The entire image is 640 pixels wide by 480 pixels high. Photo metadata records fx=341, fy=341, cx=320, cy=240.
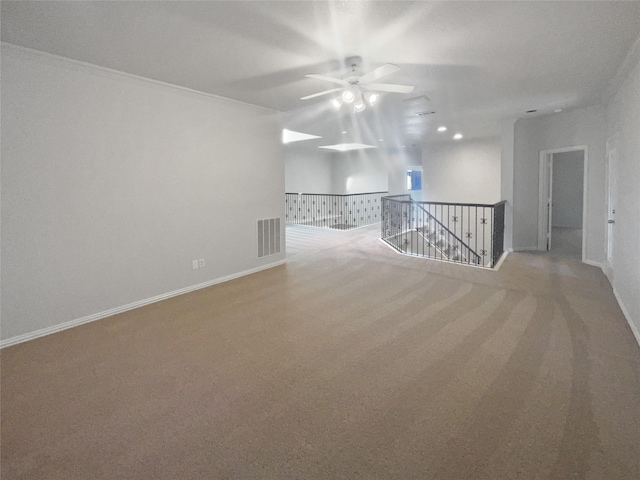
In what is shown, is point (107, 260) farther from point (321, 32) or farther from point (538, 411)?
point (538, 411)

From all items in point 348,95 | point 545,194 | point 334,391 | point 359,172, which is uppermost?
point 359,172

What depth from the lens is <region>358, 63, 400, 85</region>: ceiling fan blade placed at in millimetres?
3184

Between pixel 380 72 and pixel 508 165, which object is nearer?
pixel 380 72

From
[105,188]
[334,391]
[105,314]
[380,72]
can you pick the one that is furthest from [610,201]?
[105,314]

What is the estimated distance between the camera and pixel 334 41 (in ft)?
10.6

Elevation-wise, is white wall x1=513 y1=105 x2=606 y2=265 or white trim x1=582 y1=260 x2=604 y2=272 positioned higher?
white wall x1=513 y1=105 x2=606 y2=265

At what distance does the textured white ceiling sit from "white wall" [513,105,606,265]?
1421mm

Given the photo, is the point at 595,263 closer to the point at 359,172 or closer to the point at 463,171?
the point at 463,171

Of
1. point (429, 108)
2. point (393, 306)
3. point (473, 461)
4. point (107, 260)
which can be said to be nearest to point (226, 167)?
point (107, 260)

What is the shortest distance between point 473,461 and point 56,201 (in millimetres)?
4235

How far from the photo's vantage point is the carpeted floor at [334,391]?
186 cm

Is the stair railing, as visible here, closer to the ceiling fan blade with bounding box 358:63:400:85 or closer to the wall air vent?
the wall air vent

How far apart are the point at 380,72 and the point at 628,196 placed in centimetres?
304

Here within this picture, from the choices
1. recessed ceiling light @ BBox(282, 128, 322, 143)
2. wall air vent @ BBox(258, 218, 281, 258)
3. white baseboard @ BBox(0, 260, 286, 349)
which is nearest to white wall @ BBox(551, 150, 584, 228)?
recessed ceiling light @ BBox(282, 128, 322, 143)
